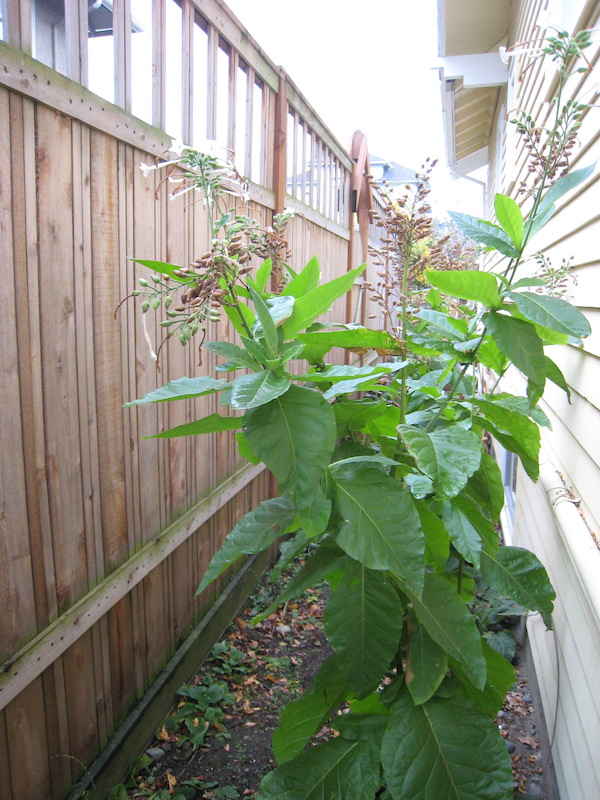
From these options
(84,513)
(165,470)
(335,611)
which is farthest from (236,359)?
(165,470)

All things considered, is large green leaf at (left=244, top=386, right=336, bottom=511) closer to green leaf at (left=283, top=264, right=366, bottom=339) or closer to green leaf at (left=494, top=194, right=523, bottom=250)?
green leaf at (left=283, top=264, right=366, bottom=339)

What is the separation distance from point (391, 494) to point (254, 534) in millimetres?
351

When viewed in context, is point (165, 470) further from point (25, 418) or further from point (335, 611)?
point (335, 611)

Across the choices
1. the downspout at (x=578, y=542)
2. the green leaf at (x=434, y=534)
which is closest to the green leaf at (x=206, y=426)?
the green leaf at (x=434, y=534)

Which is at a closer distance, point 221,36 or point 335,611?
point 335,611

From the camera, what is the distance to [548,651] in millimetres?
2574

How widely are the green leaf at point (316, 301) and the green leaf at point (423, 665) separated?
30.1 inches

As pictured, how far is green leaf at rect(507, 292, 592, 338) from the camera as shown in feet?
4.02

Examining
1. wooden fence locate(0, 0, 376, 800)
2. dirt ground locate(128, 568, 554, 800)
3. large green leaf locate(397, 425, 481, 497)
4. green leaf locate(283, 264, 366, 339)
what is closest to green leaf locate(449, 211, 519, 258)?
green leaf locate(283, 264, 366, 339)

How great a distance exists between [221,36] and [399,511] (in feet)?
8.67

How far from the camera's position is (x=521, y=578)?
157 centimetres

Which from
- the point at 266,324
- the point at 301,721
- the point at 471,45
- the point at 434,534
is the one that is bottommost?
the point at 301,721

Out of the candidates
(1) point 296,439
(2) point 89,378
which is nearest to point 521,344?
(1) point 296,439

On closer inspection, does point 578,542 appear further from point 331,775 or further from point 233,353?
point 233,353
